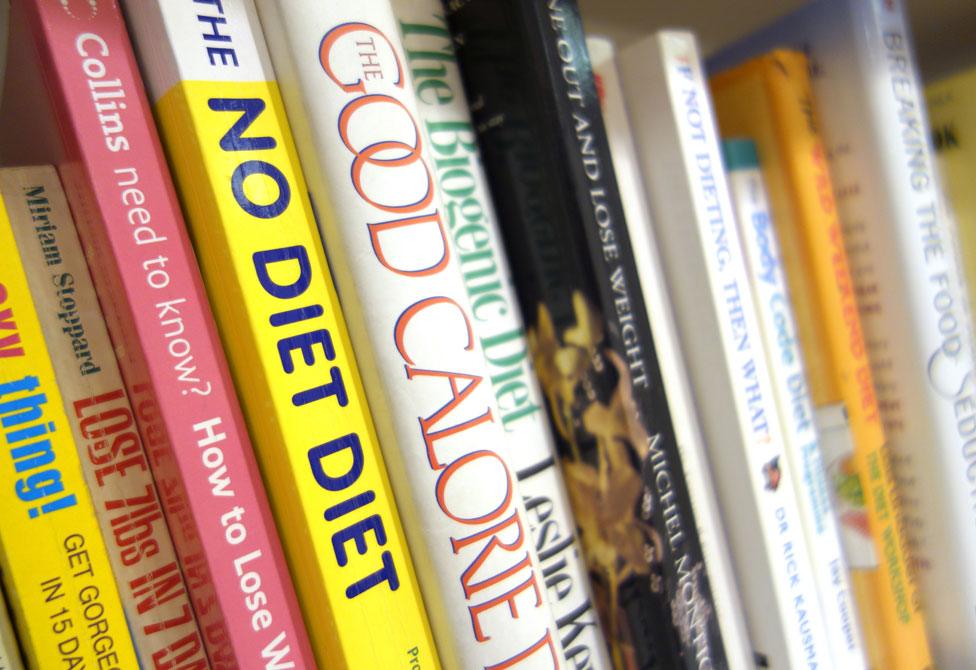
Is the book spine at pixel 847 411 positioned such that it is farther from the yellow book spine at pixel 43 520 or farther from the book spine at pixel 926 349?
the yellow book spine at pixel 43 520

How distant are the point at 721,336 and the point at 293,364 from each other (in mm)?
213

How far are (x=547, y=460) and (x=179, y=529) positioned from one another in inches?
6.3

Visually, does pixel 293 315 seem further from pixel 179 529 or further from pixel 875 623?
pixel 875 623

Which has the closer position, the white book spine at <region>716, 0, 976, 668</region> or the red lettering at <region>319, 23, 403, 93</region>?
the red lettering at <region>319, 23, 403, 93</region>

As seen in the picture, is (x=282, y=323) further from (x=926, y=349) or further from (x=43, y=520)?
(x=926, y=349)

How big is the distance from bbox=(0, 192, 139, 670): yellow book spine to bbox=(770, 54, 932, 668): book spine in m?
0.38

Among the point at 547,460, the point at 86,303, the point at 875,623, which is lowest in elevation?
the point at 875,623

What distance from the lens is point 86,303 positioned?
261 millimetres

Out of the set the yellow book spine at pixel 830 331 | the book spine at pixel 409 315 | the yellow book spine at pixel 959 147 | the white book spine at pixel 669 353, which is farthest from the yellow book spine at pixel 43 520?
the yellow book spine at pixel 959 147

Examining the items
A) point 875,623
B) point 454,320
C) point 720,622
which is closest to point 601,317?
point 454,320

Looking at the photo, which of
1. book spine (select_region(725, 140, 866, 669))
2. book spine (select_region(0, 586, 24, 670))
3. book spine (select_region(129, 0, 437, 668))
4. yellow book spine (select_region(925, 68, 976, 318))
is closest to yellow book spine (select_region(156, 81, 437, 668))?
book spine (select_region(129, 0, 437, 668))

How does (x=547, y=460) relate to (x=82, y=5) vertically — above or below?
below

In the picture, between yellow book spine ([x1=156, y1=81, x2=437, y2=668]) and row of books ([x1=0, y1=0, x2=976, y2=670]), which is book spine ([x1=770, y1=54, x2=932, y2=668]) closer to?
row of books ([x1=0, y1=0, x2=976, y2=670])

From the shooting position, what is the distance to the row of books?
23 cm
